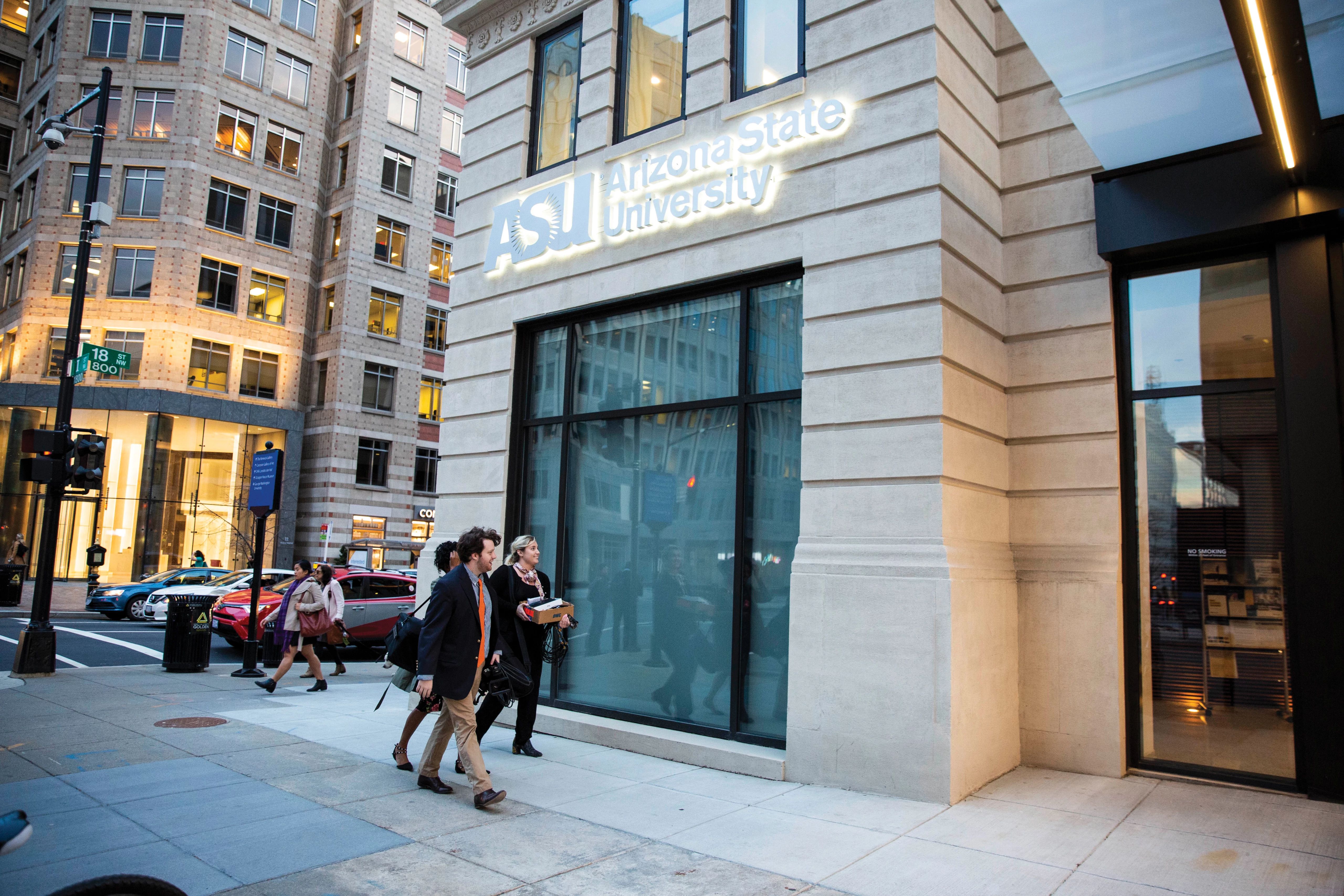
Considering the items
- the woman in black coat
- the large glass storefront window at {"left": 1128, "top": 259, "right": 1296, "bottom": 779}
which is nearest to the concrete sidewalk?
the woman in black coat

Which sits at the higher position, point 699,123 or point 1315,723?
point 699,123

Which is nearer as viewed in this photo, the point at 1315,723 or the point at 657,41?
the point at 1315,723

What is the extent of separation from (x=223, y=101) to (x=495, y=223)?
3236cm

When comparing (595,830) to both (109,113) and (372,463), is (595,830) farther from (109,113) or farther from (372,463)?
(109,113)

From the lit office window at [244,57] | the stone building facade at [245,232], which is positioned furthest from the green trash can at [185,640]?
the lit office window at [244,57]

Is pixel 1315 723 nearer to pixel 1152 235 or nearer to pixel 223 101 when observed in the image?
pixel 1152 235

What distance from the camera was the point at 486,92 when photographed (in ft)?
40.3

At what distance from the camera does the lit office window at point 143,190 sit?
3538 cm

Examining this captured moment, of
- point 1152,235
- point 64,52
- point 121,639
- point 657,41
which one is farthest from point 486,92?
point 64,52

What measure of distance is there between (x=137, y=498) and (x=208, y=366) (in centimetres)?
596

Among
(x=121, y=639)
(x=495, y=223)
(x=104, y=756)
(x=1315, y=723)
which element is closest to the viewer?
(x=1315, y=723)

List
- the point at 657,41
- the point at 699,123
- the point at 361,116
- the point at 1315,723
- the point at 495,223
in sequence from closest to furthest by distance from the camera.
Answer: the point at 1315,723 → the point at 699,123 → the point at 657,41 → the point at 495,223 → the point at 361,116

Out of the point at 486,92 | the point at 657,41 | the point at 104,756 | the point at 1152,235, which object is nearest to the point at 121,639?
the point at 104,756

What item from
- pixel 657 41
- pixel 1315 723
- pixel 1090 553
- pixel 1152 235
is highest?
pixel 657 41
